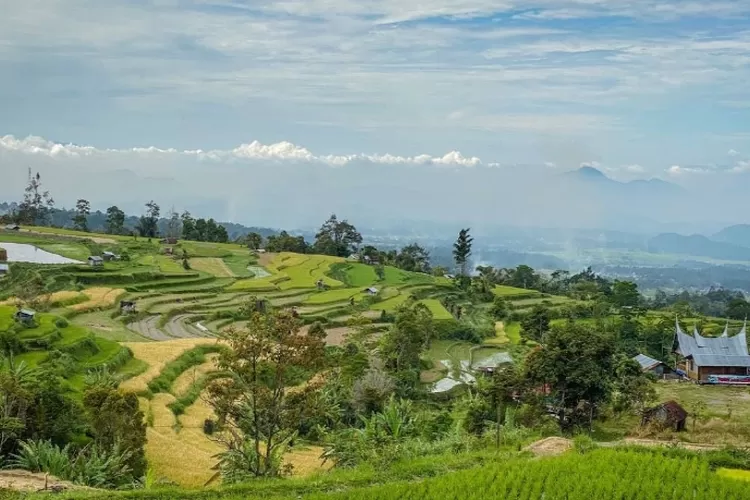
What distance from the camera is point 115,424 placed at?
1397cm

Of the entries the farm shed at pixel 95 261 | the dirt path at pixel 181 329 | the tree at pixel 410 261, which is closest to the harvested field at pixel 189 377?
the dirt path at pixel 181 329

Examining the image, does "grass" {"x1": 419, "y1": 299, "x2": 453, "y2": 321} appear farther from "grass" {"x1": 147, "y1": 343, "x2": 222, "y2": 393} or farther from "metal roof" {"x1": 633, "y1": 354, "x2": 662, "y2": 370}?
"grass" {"x1": 147, "y1": 343, "x2": 222, "y2": 393}

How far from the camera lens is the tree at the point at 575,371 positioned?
1983cm

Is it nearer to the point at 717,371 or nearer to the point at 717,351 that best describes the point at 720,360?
the point at 717,371

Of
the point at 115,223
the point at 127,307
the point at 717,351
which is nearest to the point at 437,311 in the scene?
the point at 717,351

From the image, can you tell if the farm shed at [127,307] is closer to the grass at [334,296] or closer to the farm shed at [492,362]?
the grass at [334,296]

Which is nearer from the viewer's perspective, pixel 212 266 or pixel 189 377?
pixel 189 377

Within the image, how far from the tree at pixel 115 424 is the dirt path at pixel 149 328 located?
17.1 m

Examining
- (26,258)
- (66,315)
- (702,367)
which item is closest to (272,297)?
(66,315)

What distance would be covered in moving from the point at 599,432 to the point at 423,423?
6114mm

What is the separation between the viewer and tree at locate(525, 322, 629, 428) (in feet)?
65.1

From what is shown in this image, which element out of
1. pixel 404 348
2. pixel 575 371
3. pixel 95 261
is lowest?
pixel 404 348

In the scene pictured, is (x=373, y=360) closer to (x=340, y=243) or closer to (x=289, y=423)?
(x=289, y=423)

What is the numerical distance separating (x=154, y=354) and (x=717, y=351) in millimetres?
25975
